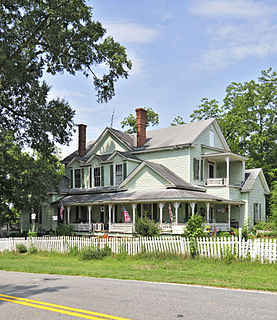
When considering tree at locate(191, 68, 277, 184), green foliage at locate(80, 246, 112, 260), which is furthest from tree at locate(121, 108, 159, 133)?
green foliage at locate(80, 246, 112, 260)

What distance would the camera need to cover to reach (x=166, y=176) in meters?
28.6

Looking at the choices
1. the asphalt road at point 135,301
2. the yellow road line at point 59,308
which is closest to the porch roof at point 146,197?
the asphalt road at point 135,301

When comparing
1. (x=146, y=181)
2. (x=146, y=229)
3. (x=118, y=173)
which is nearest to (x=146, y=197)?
(x=146, y=181)

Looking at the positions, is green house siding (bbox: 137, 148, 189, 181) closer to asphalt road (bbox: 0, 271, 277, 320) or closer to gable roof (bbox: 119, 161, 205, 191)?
gable roof (bbox: 119, 161, 205, 191)

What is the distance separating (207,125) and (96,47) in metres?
11.4

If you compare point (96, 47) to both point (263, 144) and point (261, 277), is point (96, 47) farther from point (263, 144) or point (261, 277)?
point (263, 144)

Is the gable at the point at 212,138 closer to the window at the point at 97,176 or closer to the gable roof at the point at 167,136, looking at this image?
the gable roof at the point at 167,136

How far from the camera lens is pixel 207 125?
1282 inches

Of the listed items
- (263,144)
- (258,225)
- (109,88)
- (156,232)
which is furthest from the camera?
(263,144)

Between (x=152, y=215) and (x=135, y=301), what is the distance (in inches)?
854

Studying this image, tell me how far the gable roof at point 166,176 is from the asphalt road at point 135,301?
17.5m

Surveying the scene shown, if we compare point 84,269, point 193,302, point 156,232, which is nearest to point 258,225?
point 156,232

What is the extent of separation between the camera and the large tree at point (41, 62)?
2381 cm

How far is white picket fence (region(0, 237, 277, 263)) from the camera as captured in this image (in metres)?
14.0
